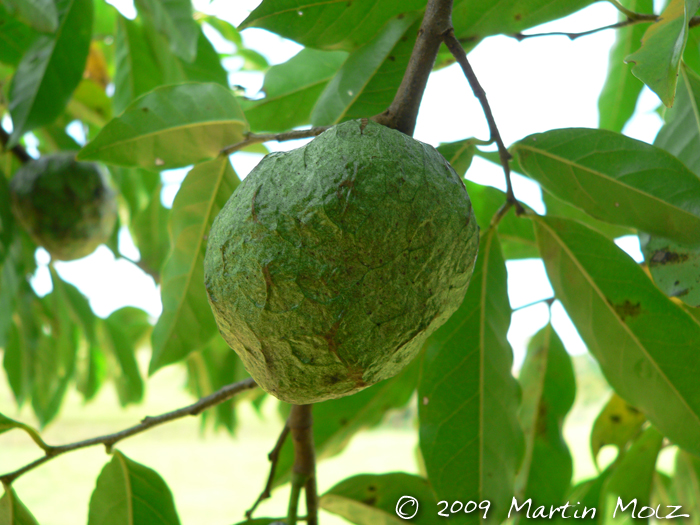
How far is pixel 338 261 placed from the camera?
1.61ft

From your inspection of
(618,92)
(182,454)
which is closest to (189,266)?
(618,92)

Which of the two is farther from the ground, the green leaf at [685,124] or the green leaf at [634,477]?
the green leaf at [685,124]

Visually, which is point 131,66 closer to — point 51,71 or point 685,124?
point 51,71

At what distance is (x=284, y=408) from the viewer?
4.69 ft

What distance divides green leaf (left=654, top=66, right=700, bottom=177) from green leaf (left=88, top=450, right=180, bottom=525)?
1019 millimetres

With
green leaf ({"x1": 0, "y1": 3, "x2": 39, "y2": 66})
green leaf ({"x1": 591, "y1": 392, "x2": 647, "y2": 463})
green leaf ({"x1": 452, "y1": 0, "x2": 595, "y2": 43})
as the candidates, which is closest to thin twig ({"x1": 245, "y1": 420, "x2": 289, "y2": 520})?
green leaf ({"x1": 452, "y1": 0, "x2": 595, "y2": 43})

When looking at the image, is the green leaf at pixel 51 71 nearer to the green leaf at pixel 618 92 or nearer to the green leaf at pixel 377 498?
the green leaf at pixel 377 498

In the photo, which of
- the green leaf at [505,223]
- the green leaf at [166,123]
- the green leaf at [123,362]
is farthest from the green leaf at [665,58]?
the green leaf at [123,362]

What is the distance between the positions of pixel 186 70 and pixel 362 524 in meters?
1.23

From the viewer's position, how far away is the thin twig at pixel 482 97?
0.64 m

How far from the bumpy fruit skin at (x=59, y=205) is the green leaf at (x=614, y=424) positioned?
61.5 inches

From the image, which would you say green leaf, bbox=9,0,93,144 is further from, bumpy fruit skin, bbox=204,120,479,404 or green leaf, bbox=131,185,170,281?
bumpy fruit skin, bbox=204,120,479,404

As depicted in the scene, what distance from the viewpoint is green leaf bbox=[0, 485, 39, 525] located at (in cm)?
88

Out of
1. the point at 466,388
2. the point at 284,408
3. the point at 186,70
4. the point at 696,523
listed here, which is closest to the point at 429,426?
the point at 466,388
